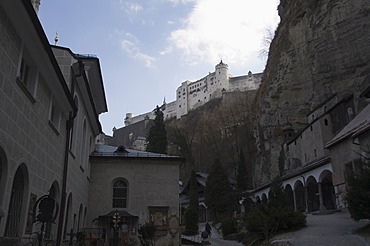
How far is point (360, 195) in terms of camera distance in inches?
472

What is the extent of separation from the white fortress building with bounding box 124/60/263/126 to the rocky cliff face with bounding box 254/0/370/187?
45.3m

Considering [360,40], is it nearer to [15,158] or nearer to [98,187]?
[98,187]

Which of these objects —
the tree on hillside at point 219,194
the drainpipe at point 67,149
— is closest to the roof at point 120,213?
the drainpipe at point 67,149

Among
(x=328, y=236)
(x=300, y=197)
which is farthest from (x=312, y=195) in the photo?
(x=328, y=236)

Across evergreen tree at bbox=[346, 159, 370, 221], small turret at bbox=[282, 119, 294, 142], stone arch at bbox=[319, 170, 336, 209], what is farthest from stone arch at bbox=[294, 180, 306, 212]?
evergreen tree at bbox=[346, 159, 370, 221]

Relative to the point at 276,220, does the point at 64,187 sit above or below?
above

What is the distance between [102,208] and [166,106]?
9379 cm

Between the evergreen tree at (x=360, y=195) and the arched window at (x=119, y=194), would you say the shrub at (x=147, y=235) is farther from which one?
the evergreen tree at (x=360, y=195)

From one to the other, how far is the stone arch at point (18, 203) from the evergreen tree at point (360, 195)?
1024 centimetres

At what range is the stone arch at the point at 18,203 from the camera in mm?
8945

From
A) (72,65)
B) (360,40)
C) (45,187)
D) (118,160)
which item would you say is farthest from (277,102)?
(45,187)

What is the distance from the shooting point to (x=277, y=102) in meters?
49.8

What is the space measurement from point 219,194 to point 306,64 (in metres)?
20.4

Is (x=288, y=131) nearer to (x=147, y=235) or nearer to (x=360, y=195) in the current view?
(x=147, y=235)
